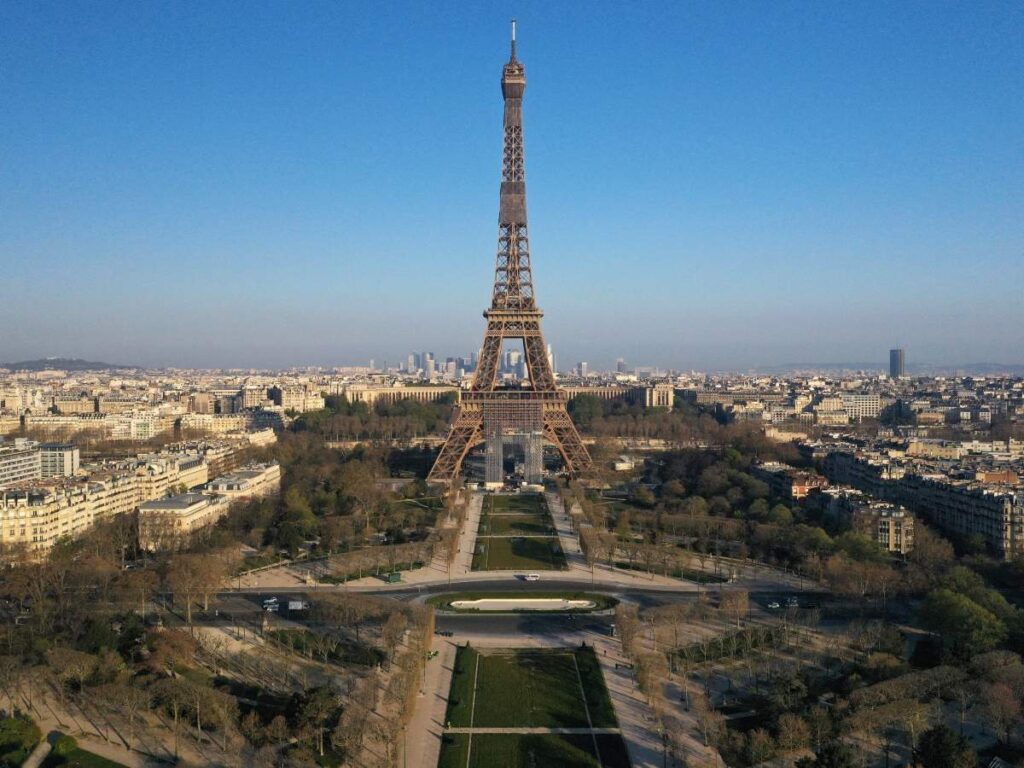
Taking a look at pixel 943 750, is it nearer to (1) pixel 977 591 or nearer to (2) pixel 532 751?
(2) pixel 532 751

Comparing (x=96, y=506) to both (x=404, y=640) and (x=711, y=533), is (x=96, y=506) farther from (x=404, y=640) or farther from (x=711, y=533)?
(x=711, y=533)

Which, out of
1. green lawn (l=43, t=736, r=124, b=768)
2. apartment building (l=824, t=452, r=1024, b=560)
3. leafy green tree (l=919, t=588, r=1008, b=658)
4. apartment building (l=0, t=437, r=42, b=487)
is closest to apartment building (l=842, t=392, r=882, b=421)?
apartment building (l=824, t=452, r=1024, b=560)

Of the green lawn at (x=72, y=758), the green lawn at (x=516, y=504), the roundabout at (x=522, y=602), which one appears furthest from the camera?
the green lawn at (x=516, y=504)

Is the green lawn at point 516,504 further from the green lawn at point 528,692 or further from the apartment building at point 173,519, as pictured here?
the green lawn at point 528,692

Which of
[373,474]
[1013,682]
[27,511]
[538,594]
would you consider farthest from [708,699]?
[373,474]

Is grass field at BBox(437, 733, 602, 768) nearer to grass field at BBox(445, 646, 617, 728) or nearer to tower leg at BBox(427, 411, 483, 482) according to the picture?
grass field at BBox(445, 646, 617, 728)

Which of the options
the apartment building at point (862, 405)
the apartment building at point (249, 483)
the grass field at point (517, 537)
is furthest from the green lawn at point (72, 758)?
the apartment building at point (862, 405)

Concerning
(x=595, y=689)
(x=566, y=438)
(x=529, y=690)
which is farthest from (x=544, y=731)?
(x=566, y=438)

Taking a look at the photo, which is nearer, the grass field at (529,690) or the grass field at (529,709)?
the grass field at (529,709)
